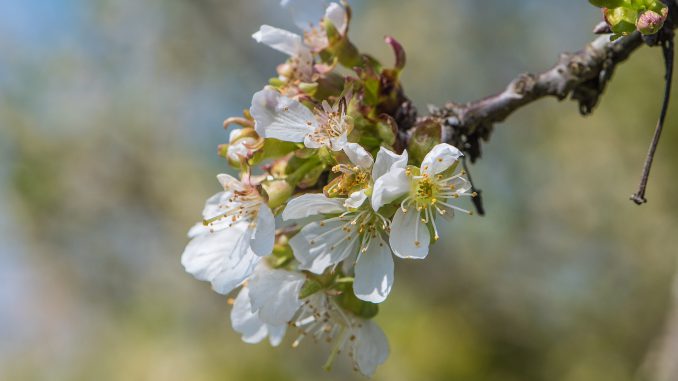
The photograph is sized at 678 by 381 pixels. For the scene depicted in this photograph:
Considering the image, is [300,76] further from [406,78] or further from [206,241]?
[406,78]

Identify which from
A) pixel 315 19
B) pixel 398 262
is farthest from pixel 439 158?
pixel 398 262

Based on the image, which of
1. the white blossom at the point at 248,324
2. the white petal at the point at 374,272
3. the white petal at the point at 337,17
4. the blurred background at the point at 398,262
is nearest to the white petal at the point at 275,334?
the white blossom at the point at 248,324

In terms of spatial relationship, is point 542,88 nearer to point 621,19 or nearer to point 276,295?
point 621,19

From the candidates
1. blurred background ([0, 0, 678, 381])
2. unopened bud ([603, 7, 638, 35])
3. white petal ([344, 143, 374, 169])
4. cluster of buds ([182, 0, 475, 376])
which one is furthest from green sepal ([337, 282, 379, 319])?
blurred background ([0, 0, 678, 381])

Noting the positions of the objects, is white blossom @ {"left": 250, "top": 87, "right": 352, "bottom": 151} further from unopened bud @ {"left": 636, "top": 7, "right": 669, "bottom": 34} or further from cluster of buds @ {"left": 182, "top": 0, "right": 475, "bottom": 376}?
unopened bud @ {"left": 636, "top": 7, "right": 669, "bottom": 34}

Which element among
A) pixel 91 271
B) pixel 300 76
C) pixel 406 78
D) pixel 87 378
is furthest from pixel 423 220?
pixel 91 271

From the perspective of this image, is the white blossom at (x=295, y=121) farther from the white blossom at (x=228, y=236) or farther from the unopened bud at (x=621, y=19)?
the unopened bud at (x=621, y=19)
